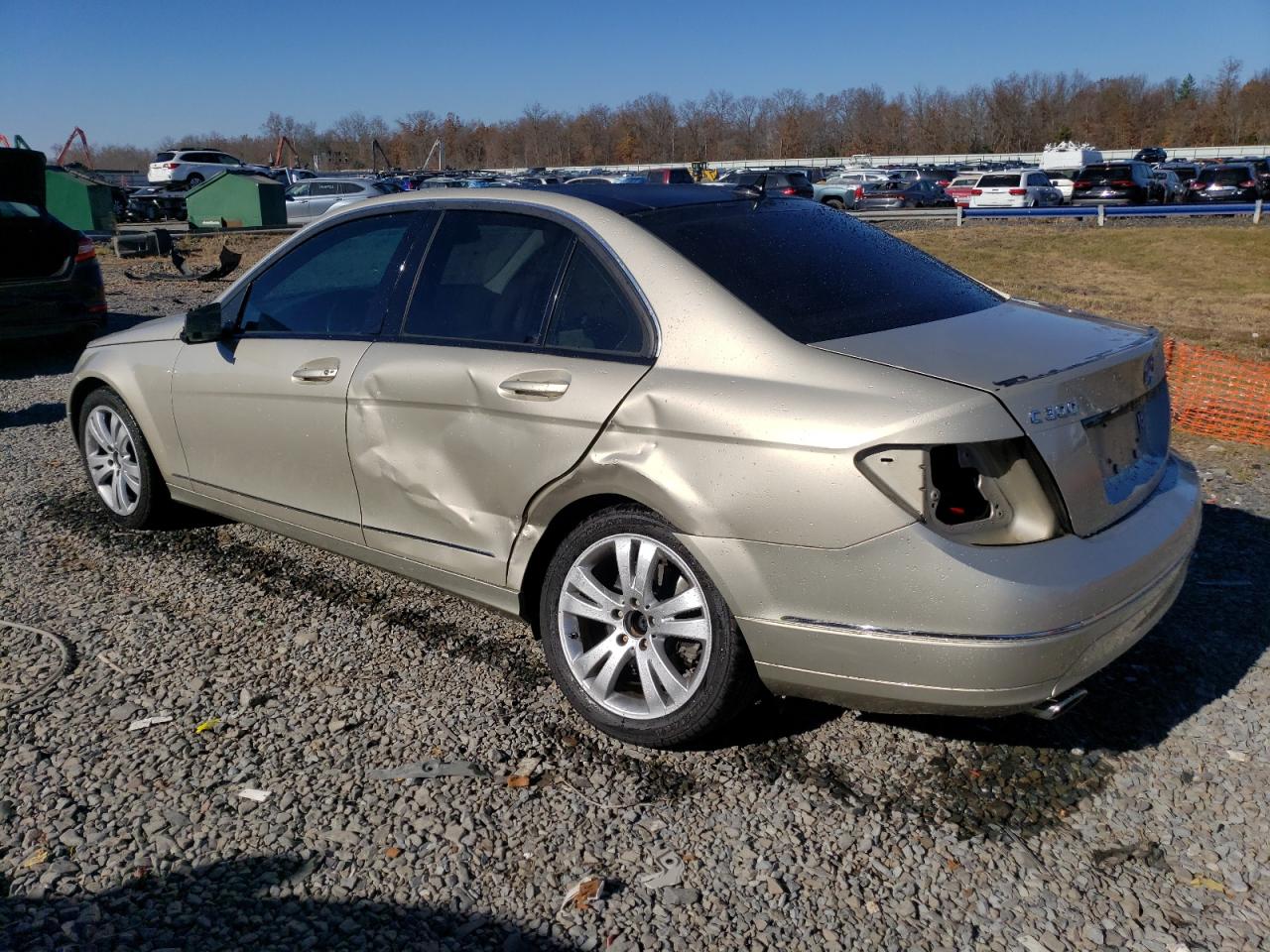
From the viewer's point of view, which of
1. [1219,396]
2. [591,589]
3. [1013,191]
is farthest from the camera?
[1013,191]

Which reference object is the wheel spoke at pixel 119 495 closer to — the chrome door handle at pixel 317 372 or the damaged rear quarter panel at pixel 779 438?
the chrome door handle at pixel 317 372

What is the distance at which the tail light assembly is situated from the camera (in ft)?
9.07

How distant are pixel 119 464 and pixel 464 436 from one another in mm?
2632

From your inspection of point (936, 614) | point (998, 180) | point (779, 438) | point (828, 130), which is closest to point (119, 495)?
point (779, 438)

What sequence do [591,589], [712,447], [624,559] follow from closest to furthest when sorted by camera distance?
[712,447], [624,559], [591,589]

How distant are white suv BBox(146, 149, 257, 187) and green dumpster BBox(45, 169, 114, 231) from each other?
21.2 metres

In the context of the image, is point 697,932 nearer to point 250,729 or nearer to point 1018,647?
point 1018,647

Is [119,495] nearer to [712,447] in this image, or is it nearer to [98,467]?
[98,467]

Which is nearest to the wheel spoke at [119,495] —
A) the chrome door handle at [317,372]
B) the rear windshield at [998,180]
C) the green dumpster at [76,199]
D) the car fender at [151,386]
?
the car fender at [151,386]

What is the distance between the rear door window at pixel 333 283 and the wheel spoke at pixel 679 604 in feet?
5.31

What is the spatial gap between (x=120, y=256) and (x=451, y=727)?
67.5 feet

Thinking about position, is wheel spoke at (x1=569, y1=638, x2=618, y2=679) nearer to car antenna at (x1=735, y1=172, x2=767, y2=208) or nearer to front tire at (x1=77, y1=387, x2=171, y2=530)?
car antenna at (x1=735, y1=172, x2=767, y2=208)

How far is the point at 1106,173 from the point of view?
37.1 m

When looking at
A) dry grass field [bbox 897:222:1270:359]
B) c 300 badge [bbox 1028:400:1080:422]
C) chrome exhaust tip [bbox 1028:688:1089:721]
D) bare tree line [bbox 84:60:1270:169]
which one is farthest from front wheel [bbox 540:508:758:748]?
bare tree line [bbox 84:60:1270:169]
